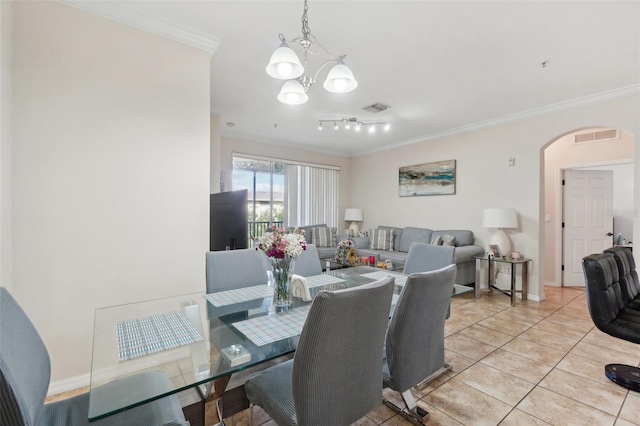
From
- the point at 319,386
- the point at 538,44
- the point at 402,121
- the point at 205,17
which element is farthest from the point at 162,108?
the point at 402,121

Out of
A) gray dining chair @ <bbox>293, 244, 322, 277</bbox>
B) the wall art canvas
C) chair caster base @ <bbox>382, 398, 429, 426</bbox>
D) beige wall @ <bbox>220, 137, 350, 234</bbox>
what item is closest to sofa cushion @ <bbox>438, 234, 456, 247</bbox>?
the wall art canvas

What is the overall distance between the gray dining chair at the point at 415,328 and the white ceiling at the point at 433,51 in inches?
70.3

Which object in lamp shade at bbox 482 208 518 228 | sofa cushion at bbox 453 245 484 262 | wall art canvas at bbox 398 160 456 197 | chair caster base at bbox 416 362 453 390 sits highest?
wall art canvas at bbox 398 160 456 197

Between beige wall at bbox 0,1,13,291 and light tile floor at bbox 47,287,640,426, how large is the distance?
→ 5.30 feet

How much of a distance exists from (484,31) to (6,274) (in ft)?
11.7

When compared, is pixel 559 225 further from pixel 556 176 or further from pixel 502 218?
pixel 502 218

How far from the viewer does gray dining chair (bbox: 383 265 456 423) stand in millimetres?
1397

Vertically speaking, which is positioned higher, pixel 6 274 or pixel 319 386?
pixel 6 274

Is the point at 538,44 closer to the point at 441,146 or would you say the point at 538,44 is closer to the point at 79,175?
the point at 441,146

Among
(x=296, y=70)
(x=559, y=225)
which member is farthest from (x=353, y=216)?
(x=296, y=70)

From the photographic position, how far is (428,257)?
2527 mm

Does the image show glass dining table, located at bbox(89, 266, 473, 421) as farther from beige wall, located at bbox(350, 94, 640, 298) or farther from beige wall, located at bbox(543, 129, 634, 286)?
beige wall, located at bbox(543, 129, 634, 286)

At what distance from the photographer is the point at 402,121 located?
4.45 m

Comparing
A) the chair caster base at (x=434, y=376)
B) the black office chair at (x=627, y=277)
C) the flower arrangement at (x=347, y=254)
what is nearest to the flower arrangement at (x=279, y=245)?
the chair caster base at (x=434, y=376)
